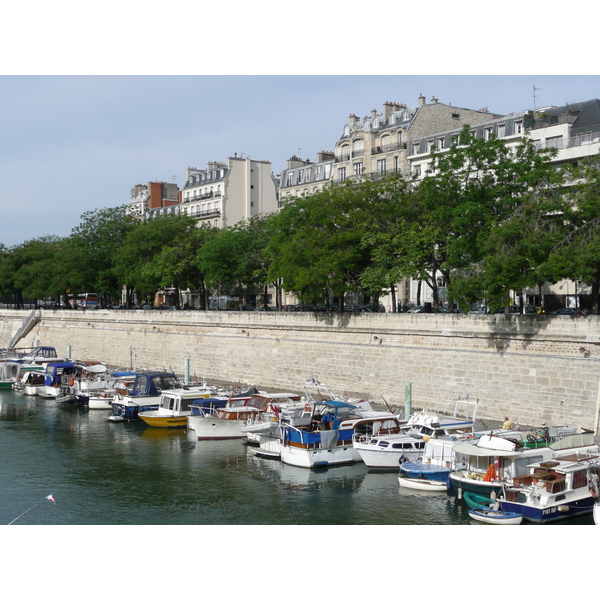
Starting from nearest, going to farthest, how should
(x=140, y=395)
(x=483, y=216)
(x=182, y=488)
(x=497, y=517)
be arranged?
(x=497, y=517)
(x=182, y=488)
(x=483, y=216)
(x=140, y=395)

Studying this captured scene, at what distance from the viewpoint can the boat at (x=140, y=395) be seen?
4181cm

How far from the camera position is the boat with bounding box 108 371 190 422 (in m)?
41.8

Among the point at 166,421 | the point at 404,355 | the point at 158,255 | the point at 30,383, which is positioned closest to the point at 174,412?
the point at 166,421

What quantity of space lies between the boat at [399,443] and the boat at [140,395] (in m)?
15.5

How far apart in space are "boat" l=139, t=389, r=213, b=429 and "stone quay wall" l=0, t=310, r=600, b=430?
8.47 meters

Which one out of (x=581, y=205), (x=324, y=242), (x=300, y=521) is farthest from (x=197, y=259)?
(x=300, y=521)

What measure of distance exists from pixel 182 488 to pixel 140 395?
16.8 meters

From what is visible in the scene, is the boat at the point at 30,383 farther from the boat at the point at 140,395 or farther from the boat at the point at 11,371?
the boat at the point at 140,395

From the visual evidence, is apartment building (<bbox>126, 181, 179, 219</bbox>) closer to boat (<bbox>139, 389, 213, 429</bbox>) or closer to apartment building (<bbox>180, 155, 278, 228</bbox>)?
apartment building (<bbox>180, 155, 278, 228</bbox>)

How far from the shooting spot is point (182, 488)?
2733cm

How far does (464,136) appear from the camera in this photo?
38719 millimetres

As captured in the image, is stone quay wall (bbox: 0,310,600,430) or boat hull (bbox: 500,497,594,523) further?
stone quay wall (bbox: 0,310,600,430)

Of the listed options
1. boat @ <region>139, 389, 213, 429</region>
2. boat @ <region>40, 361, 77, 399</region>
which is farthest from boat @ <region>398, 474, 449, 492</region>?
boat @ <region>40, 361, 77, 399</region>

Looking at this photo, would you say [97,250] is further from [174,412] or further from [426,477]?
[426,477]
